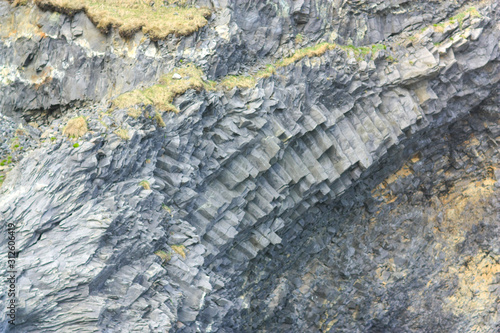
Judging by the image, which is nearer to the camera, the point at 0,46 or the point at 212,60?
the point at 212,60

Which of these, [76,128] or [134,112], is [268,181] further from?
[76,128]

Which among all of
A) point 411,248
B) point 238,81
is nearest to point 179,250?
point 238,81

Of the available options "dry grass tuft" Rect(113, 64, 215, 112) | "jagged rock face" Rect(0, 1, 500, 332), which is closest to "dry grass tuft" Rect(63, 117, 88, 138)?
"jagged rock face" Rect(0, 1, 500, 332)

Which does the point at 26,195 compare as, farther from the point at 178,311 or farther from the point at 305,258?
the point at 305,258

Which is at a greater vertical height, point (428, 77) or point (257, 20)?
point (257, 20)

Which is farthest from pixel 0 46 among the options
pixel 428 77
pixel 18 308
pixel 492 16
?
pixel 492 16

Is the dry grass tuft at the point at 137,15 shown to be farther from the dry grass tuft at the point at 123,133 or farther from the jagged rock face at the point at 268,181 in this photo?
the dry grass tuft at the point at 123,133

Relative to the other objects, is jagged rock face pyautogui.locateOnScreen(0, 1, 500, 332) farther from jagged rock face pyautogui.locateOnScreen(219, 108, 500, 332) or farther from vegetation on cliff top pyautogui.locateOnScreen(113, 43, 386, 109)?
vegetation on cliff top pyautogui.locateOnScreen(113, 43, 386, 109)
